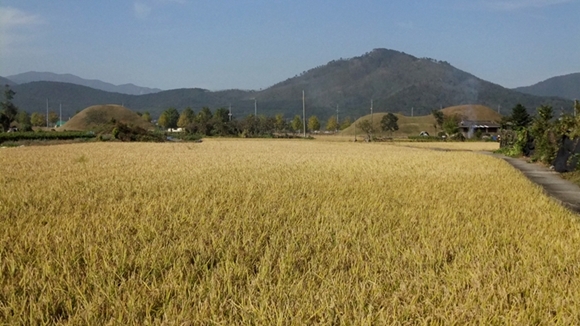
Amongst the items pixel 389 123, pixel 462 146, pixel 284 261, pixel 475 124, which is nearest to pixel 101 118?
pixel 389 123

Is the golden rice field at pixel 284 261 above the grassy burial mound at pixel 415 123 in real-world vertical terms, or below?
below

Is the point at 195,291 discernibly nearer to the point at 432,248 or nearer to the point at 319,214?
the point at 432,248

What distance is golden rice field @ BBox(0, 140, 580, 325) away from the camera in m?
3.70

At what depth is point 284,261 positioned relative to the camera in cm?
505

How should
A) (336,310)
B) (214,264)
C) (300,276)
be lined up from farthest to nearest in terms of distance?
(214,264) → (300,276) → (336,310)

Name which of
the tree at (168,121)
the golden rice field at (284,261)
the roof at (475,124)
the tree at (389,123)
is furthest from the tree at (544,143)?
the tree at (168,121)

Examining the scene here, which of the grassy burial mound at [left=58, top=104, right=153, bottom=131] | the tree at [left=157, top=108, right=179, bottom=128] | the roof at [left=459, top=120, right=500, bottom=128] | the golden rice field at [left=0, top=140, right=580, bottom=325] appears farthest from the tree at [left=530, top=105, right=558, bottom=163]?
the tree at [left=157, top=108, right=179, bottom=128]

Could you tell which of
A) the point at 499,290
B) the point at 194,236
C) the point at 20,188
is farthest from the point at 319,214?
the point at 20,188

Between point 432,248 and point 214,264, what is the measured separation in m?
2.35

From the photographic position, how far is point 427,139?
89.2m

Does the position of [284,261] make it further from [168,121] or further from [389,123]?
[168,121]

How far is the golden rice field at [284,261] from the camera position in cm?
370

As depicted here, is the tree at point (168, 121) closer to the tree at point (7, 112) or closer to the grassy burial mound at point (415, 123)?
the grassy burial mound at point (415, 123)

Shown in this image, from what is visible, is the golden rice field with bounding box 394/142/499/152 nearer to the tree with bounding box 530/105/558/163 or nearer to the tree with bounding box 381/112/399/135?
the tree with bounding box 530/105/558/163
